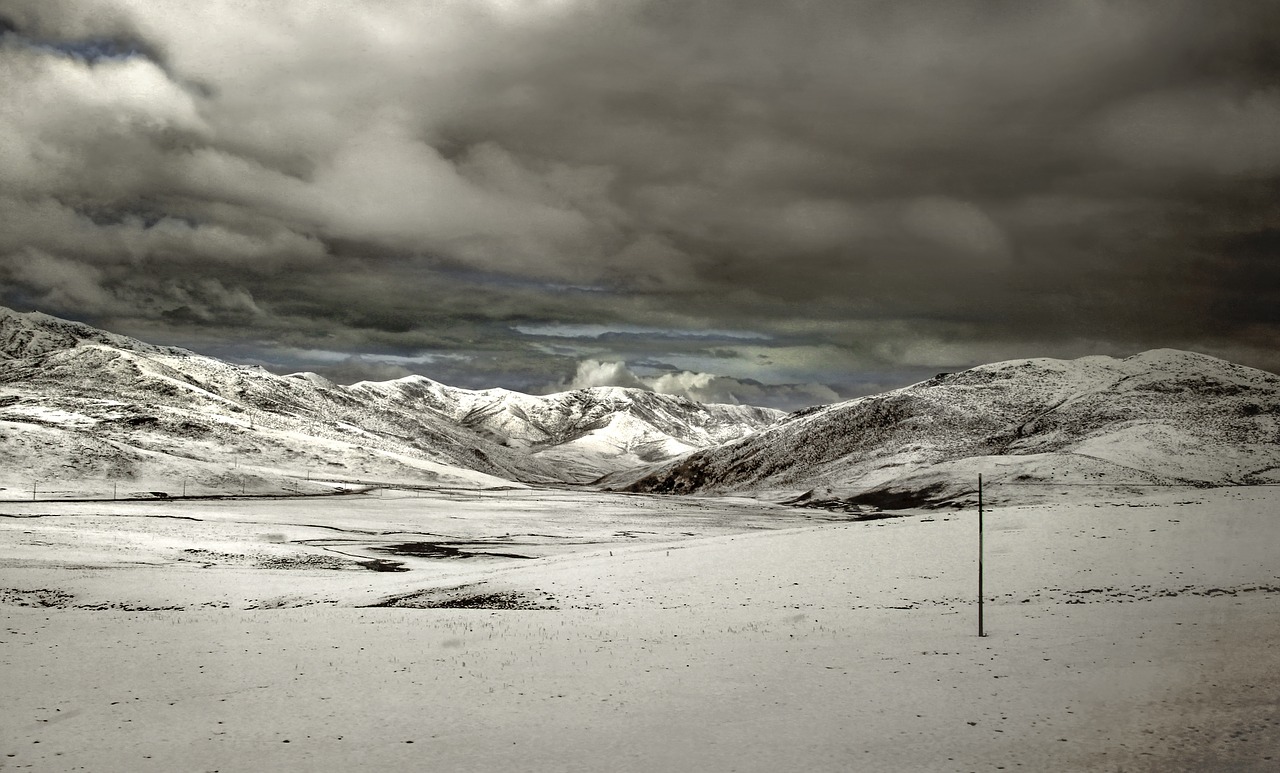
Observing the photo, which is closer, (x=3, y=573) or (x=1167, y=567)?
(x=1167, y=567)

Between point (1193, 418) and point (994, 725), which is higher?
point (1193, 418)

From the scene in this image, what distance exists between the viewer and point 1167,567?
38.1 meters

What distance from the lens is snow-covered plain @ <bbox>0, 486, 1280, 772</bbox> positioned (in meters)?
16.2

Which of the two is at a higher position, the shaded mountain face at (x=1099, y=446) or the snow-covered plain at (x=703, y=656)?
the shaded mountain face at (x=1099, y=446)

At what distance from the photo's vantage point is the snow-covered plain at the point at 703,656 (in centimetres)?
1623

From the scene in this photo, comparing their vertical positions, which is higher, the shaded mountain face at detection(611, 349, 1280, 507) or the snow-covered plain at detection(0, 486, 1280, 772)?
the shaded mountain face at detection(611, 349, 1280, 507)

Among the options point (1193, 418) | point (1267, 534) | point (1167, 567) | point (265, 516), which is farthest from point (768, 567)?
point (1193, 418)

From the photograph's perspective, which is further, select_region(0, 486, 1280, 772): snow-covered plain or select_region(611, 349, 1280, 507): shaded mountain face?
select_region(611, 349, 1280, 507): shaded mountain face

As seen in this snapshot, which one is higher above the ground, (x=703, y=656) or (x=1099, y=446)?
(x=1099, y=446)

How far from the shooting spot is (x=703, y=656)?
79.2 ft

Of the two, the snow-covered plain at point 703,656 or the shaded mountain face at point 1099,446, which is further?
the shaded mountain face at point 1099,446

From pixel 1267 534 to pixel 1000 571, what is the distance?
1409cm

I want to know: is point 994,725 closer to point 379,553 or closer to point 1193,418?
point 379,553

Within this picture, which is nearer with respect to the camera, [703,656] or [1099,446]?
[703,656]
